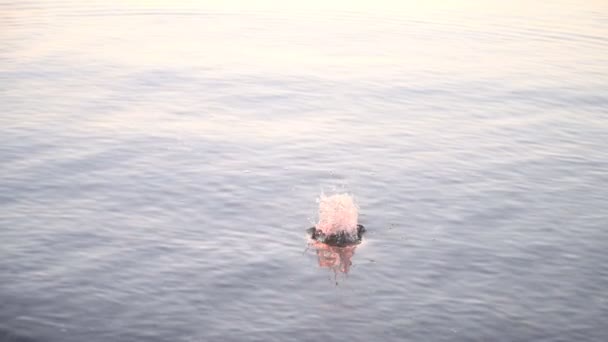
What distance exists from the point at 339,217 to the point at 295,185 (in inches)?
185

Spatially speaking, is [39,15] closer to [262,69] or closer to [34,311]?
[262,69]

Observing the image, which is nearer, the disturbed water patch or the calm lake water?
the calm lake water

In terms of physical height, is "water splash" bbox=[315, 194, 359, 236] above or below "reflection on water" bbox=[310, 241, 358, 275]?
above

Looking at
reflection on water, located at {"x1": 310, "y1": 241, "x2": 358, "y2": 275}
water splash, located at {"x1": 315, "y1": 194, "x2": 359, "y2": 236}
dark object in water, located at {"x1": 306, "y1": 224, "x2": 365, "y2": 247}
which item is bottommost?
Result: reflection on water, located at {"x1": 310, "y1": 241, "x2": 358, "y2": 275}

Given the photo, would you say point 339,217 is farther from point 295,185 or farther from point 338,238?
point 295,185

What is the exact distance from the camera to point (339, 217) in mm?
29422

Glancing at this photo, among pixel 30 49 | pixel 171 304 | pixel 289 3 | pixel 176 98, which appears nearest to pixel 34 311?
pixel 171 304

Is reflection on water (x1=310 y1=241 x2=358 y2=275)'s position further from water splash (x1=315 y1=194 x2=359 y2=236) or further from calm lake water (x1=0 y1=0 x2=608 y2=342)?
water splash (x1=315 y1=194 x2=359 y2=236)

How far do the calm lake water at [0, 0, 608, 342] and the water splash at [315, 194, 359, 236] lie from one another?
88 cm

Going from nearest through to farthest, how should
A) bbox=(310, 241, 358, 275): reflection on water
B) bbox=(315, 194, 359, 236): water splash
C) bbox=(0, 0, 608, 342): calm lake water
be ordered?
1. bbox=(0, 0, 608, 342): calm lake water
2. bbox=(310, 241, 358, 275): reflection on water
3. bbox=(315, 194, 359, 236): water splash

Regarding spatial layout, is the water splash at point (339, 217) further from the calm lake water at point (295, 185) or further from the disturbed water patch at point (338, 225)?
the calm lake water at point (295, 185)

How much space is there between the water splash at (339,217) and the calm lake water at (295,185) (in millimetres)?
878

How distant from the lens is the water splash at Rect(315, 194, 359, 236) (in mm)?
29359

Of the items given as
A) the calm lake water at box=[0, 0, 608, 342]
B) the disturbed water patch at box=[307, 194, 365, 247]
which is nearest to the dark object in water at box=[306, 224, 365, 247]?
the disturbed water patch at box=[307, 194, 365, 247]
